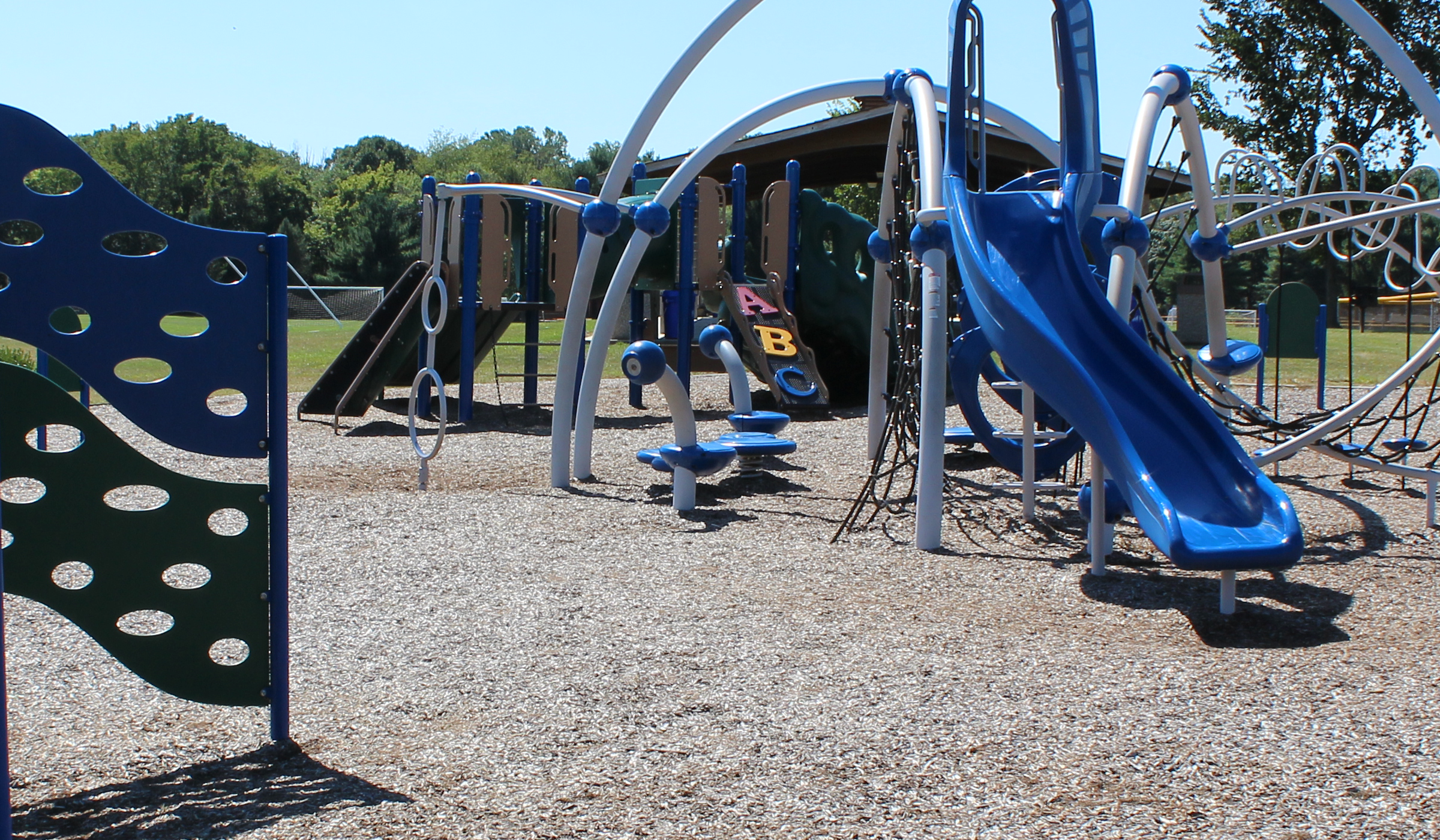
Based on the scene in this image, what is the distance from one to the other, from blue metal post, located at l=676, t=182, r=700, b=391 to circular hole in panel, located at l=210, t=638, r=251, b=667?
9041 millimetres

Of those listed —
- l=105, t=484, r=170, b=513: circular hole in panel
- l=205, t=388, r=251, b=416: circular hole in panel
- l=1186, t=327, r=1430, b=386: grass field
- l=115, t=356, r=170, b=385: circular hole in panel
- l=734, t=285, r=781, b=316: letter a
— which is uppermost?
l=734, t=285, r=781, b=316: letter a

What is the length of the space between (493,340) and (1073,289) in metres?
9.38

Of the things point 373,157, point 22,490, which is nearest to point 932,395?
point 22,490

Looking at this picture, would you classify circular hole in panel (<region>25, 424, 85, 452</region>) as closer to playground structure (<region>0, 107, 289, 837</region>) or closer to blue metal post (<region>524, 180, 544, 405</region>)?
blue metal post (<region>524, 180, 544, 405</region>)

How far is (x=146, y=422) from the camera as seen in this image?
3.25 meters

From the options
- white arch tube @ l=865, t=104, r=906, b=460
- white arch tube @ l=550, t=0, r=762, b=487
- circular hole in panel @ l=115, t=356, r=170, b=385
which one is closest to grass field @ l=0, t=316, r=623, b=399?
circular hole in panel @ l=115, t=356, r=170, b=385

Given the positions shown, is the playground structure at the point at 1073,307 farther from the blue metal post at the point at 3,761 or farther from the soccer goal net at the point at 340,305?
the soccer goal net at the point at 340,305

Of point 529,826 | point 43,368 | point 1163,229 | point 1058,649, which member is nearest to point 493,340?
point 43,368

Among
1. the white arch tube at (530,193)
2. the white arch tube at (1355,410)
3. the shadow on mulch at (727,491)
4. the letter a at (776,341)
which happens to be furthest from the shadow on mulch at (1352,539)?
the letter a at (776,341)

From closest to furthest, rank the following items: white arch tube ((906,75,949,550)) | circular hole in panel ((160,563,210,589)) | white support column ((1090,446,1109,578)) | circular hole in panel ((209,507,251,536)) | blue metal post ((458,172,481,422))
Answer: circular hole in panel ((160,563,210,589)) < white support column ((1090,446,1109,578)) < white arch tube ((906,75,949,550)) < circular hole in panel ((209,507,251,536)) < blue metal post ((458,172,481,422))

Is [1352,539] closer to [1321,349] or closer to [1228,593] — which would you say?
[1228,593]

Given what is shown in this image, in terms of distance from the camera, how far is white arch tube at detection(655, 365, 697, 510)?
24.9 ft

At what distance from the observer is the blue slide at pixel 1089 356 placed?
497cm

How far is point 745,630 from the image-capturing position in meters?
4.81
